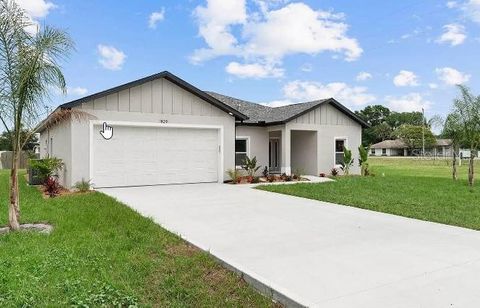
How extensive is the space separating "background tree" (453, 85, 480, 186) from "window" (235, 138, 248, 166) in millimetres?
10477

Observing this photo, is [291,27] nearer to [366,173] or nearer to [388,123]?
[366,173]

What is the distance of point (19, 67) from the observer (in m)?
7.02

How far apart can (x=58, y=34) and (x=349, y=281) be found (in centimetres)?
678

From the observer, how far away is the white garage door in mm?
13738

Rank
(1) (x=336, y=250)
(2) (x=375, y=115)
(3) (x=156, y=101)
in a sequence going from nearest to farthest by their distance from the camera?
(1) (x=336, y=250)
(3) (x=156, y=101)
(2) (x=375, y=115)

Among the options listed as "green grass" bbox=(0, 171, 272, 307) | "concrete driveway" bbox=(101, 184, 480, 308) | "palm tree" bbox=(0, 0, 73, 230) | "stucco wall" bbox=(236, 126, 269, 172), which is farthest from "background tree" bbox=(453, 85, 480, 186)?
"palm tree" bbox=(0, 0, 73, 230)

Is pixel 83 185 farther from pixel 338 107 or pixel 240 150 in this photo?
pixel 338 107

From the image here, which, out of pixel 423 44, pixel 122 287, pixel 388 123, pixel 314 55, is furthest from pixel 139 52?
pixel 388 123

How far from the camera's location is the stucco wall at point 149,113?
1323cm

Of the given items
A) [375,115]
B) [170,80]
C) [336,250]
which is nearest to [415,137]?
[375,115]

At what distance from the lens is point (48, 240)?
6133mm

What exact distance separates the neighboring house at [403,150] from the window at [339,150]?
6079cm

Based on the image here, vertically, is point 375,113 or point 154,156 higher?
point 375,113

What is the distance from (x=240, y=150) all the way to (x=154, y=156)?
5392 millimetres
